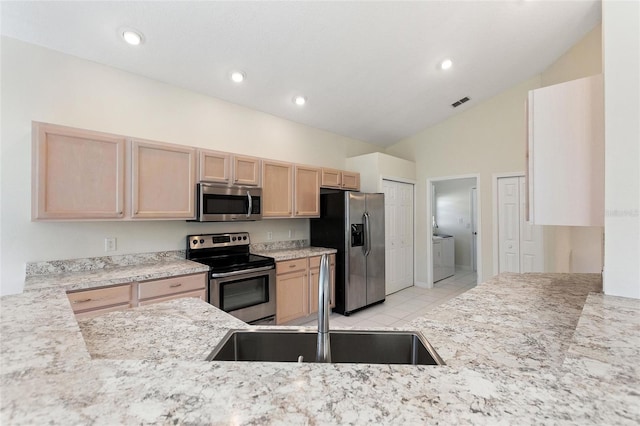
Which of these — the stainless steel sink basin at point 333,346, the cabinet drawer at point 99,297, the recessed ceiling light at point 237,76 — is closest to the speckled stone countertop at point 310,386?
the stainless steel sink basin at point 333,346

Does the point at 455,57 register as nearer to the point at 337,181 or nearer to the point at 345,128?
the point at 345,128

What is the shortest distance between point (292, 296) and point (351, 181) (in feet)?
6.81

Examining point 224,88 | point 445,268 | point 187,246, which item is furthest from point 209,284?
point 445,268

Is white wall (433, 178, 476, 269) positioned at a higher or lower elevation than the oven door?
higher

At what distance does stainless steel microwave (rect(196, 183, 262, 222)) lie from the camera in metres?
2.84

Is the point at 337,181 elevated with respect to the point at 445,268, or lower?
elevated

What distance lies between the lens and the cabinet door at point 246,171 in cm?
315

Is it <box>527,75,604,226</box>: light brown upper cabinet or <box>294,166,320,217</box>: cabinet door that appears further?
<box>294,166,320,217</box>: cabinet door

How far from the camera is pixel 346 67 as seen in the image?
10.2ft

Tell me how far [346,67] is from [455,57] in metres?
1.27

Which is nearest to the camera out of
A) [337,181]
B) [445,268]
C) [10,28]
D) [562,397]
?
[562,397]

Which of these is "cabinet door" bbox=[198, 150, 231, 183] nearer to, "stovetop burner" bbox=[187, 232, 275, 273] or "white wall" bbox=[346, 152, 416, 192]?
"stovetop burner" bbox=[187, 232, 275, 273]

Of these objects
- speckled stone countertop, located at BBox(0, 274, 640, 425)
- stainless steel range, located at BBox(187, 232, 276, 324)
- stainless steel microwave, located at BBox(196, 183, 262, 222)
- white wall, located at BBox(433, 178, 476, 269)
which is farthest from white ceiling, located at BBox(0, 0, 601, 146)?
white wall, located at BBox(433, 178, 476, 269)

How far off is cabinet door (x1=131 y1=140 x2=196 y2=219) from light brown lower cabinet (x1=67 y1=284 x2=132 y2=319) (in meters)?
0.65
